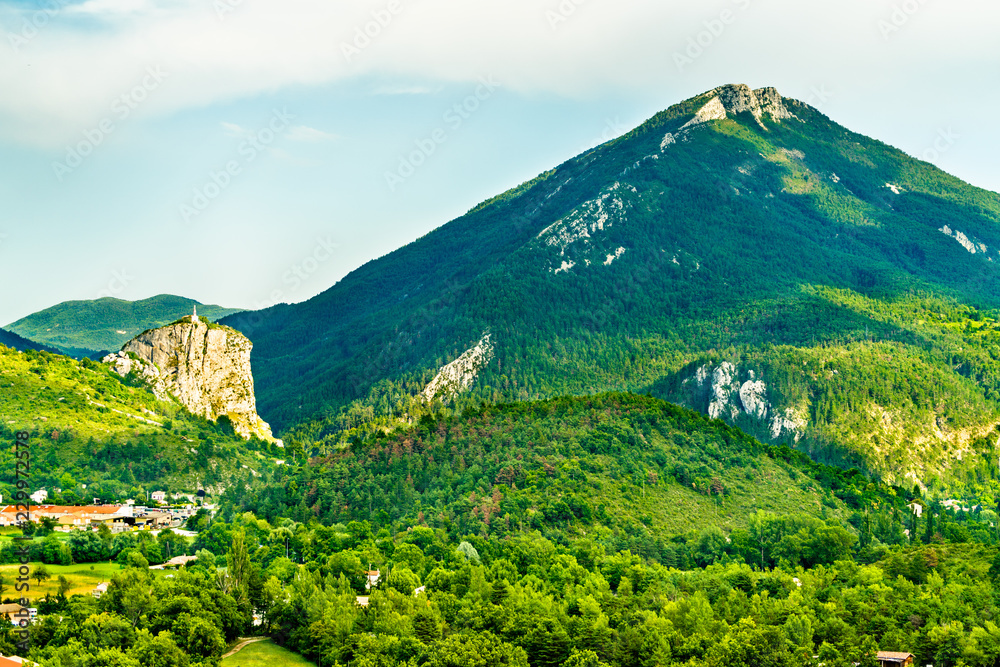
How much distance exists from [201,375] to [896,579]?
12581cm

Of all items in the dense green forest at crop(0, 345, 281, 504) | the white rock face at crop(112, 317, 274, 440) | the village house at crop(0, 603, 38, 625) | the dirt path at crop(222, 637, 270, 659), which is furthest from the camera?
the white rock face at crop(112, 317, 274, 440)

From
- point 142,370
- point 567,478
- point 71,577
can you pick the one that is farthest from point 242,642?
point 142,370

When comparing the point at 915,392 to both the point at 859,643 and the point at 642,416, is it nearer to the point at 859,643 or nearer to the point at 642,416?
the point at 642,416

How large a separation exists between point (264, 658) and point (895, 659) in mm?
43972

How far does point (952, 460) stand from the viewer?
182m

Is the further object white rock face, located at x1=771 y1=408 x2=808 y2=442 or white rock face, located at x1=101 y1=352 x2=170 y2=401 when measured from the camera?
white rock face, located at x1=771 y1=408 x2=808 y2=442

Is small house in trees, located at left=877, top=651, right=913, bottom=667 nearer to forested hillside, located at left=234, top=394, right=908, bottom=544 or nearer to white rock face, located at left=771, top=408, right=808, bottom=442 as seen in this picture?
forested hillside, located at left=234, top=394, right=908, bottom=544

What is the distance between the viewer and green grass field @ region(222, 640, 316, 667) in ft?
267

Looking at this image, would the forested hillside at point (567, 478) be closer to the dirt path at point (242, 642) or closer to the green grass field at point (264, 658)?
the dirt path at point (242, 642)

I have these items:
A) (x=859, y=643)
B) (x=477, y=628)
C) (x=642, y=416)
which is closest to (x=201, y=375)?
(x=642, y=416)

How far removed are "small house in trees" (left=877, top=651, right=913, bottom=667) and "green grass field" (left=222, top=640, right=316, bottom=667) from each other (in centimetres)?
3943

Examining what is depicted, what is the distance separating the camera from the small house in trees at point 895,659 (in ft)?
252

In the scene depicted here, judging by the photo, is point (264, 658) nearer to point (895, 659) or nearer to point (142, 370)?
point (895, 659)

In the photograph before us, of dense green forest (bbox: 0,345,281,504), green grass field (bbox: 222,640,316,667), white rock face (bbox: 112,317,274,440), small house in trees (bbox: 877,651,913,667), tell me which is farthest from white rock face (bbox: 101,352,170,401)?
small house in trees (bbox: 877,651,913,667)
